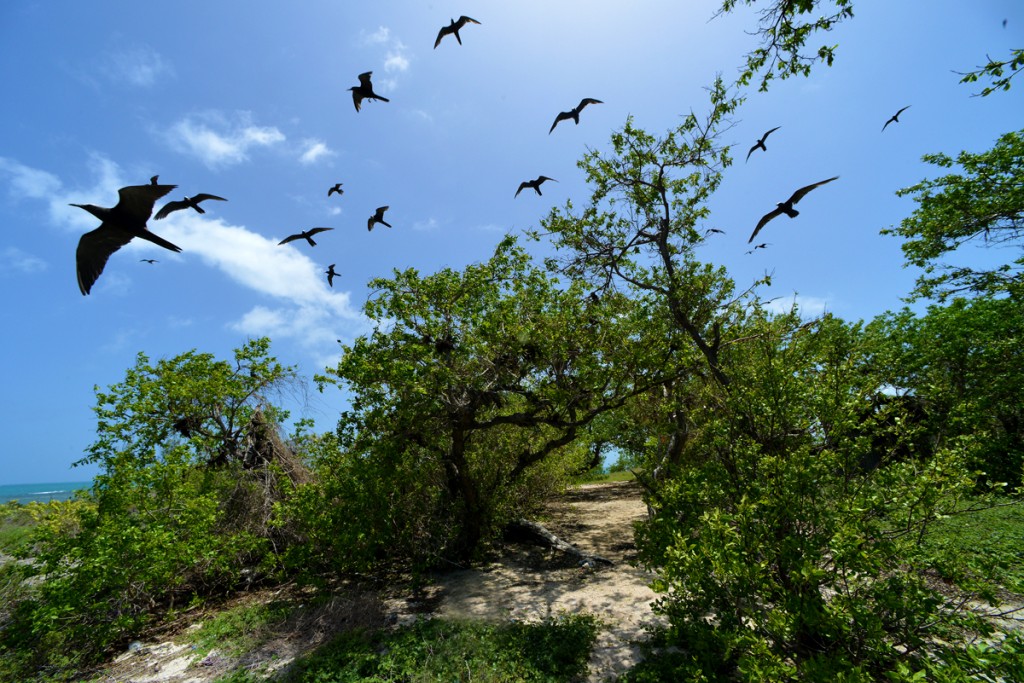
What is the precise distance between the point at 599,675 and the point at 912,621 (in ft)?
10.6

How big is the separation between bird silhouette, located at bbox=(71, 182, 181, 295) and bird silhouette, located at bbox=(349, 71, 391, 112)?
10.1 feet

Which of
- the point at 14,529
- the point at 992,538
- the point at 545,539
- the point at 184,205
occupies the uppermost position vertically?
the point at 184,205

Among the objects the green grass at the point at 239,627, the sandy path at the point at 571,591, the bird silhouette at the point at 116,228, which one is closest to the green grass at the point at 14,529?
the green grass at the point at 239,627

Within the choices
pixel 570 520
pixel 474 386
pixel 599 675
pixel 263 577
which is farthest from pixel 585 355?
pixel 263 577

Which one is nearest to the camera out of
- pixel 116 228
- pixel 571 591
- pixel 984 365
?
pixel 116 228

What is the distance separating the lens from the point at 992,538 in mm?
8336

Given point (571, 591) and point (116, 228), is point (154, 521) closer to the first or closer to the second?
point (116, 228)

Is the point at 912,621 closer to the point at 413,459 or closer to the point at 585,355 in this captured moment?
the point at 585,355

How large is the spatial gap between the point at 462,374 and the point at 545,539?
549cm

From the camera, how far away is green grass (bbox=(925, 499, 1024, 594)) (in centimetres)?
660

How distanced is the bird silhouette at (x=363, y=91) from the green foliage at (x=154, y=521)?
23.0 ft

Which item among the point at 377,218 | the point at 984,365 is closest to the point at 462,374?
the point at 377,218

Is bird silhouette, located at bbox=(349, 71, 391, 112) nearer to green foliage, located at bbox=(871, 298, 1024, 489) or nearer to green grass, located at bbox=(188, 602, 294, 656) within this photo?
green grass, located at bbox=(188, 602, 294, 656)

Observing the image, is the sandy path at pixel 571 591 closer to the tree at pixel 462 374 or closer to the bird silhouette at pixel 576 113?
the tree at pixel 462 374
